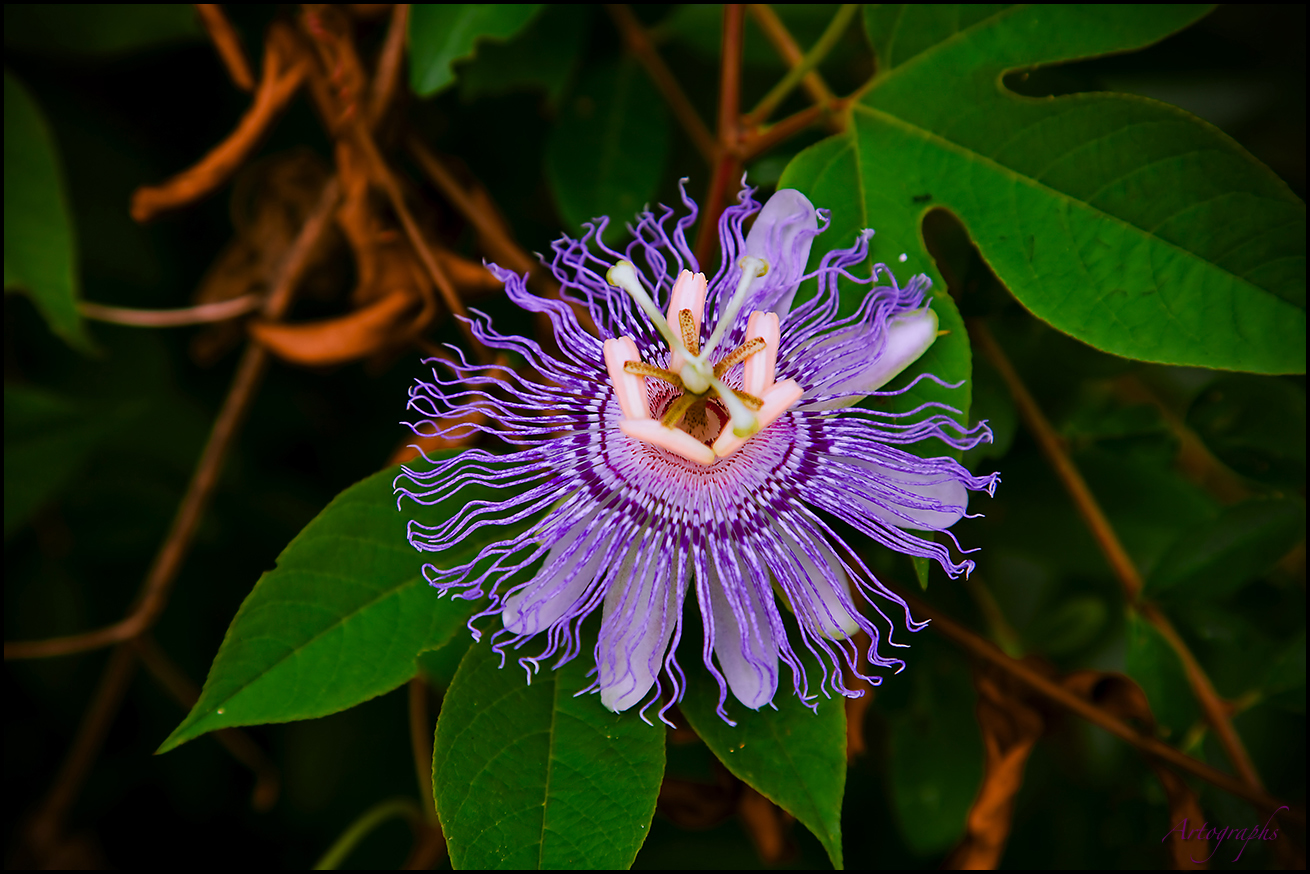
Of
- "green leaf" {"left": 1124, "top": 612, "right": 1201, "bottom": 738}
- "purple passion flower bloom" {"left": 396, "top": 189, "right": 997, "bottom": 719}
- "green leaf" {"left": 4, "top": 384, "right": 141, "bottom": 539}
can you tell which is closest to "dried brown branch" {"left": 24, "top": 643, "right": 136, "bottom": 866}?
"green leaf" {"left": 4, "top": 384, "right": 141, "bottom": 539}

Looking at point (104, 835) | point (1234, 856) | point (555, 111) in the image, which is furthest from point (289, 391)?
point (1234, 856)

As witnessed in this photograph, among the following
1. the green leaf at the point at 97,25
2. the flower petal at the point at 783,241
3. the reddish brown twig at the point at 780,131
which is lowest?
the flower petal at the point at 783,241

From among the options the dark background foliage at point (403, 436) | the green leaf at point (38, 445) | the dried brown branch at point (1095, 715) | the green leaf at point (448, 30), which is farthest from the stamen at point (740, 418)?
the green leaf at point (38, 445)

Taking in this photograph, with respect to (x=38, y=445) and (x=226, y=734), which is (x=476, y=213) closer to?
(x=38, y=445)

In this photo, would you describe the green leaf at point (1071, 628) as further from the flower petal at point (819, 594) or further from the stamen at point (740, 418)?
the stamen at point (740, 418)

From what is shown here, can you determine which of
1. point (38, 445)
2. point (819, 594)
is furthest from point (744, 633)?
point (38, 445)

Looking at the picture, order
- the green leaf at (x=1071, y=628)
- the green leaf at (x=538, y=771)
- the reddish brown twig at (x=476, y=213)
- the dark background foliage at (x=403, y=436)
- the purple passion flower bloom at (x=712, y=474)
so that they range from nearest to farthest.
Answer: the green leaf at (x=538, y=771) < the purple passion flower bloom at (x=712, y=474) < the reddish brown twig at (x=476, y=213) < the dark background foliage at (x=403, y=436) < the green leaf at (x=1071, y=628)

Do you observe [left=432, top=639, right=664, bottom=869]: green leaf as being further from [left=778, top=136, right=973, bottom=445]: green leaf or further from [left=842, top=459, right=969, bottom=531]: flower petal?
[left=778, top=136, right=973, bottom=445]: green leaf
